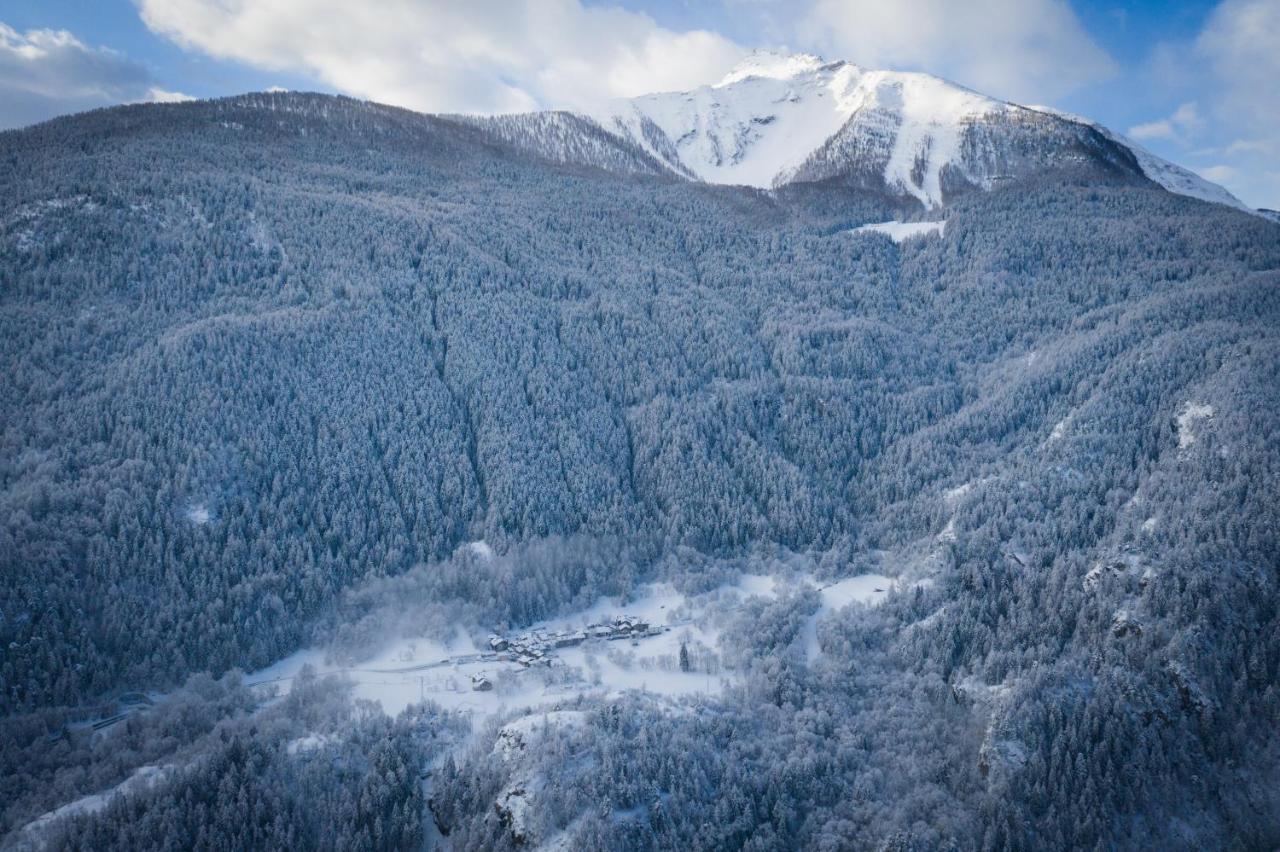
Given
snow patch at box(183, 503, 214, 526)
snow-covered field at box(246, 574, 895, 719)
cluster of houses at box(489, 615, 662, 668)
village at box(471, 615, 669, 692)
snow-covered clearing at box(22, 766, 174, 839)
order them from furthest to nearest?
snow patch at box(183, 503, 214, 526)
cluster of houses at box(489, 615, 662, 668)
village at box(471, 615, 669, 692)
snow-covered field at box(246, 574, 895, 719)
snow-covered clearing at box(22, 766, 174, 839)

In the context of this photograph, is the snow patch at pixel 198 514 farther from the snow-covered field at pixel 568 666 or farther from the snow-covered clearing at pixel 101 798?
the snow-covered clearing at pixel 101 798

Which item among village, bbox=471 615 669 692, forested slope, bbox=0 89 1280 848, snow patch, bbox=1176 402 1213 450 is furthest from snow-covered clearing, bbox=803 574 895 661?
snow patch, bbox=1176 402 1213 450

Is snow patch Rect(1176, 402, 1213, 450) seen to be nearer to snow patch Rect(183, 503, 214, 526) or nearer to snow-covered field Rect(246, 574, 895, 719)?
snow-covered field Rect(246, 574, 895, 719)

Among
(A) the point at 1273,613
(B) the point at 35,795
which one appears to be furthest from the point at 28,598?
(A) the point at 1273,613

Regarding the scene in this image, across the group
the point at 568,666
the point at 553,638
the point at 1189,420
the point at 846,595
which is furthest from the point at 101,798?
the point at 1189,420

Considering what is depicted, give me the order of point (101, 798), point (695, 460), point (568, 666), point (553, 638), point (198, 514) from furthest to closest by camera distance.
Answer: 1. point (695, 460)
2. point (198, 514)
3. point (553, 638)
4. point (568, 666)
5. point (101, 798)

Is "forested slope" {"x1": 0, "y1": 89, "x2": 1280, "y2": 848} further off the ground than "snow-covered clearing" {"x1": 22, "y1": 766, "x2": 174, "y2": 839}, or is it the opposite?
"forested slope" {"x1": 0, "y1": 89, "x2": 1280, "y2": 848}

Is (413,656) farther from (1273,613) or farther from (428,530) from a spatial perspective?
(1273,613)

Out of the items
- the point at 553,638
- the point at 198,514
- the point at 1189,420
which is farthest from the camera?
the point at 1189,420

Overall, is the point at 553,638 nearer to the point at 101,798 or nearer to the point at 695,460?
the point at 695,460
